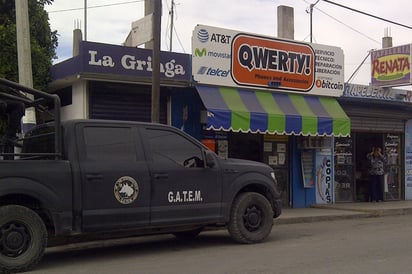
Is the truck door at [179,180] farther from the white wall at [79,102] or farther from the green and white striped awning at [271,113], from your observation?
the white wall at [79,102]

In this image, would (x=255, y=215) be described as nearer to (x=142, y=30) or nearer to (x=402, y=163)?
(x=142, y=30)

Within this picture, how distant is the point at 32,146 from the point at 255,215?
3957 mm

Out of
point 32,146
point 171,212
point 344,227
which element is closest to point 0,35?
point 32,146

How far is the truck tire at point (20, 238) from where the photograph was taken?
285 inches

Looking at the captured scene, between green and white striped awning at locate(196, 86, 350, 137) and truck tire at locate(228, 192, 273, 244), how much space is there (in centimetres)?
370

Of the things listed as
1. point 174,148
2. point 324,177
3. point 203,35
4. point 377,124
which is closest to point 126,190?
point 174,148

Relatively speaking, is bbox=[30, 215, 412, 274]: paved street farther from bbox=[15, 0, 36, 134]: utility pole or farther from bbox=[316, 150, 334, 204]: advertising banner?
bbox=[316, 150, 334, 204]: advertising banner

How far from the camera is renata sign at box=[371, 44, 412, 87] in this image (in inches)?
711

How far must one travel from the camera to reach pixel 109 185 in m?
8.02

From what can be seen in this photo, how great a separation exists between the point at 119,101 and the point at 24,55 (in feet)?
10.2

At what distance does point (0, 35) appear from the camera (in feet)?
44.9

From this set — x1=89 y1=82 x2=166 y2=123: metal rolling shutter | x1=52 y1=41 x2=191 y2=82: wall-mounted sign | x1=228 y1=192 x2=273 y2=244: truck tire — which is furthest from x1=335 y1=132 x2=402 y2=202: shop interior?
x1=228 y1=192 x2=273 y2=244: truck tire

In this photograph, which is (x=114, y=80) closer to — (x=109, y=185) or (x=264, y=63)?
(x=264, y=63)

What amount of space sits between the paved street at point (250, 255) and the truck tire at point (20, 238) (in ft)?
1.08
